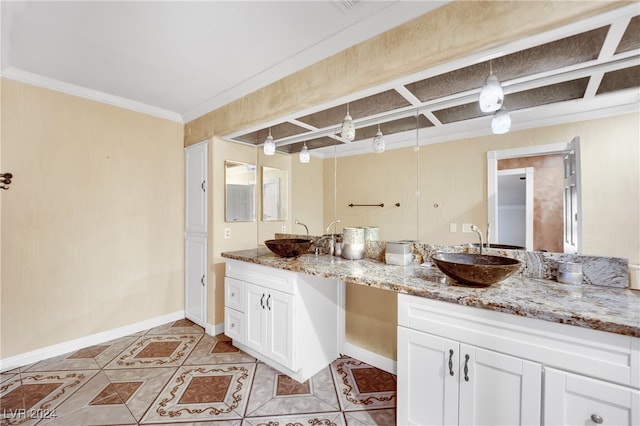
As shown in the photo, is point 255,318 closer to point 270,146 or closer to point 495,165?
point 270,146

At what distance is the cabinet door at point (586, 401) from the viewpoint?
95 cm

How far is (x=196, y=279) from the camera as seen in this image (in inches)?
121

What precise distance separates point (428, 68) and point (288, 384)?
2.31 meters

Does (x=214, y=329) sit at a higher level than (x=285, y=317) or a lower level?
lower

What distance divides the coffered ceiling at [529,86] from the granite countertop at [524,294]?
3.11 ft

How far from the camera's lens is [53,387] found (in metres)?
1.97

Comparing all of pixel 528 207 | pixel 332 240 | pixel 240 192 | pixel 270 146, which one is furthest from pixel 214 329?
pixel 528 207

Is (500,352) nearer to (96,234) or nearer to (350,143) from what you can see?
(350,143)

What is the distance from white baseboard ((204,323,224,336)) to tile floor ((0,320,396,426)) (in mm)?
315

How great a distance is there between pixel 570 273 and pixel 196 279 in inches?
127

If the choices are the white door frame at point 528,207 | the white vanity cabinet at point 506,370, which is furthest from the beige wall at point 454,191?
the white vanity cabinet at point 506,370

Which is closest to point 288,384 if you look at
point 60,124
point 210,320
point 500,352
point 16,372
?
point 210,320

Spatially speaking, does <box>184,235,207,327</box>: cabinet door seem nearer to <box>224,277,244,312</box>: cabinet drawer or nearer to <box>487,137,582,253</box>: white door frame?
<box>224,277,244,312</box>: cabinet drawer

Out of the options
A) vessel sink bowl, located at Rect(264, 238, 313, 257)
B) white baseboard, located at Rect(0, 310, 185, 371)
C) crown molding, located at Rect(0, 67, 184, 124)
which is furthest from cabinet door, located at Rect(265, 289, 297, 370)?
crown molding, located at Rect(0, 67, 184, 124)
